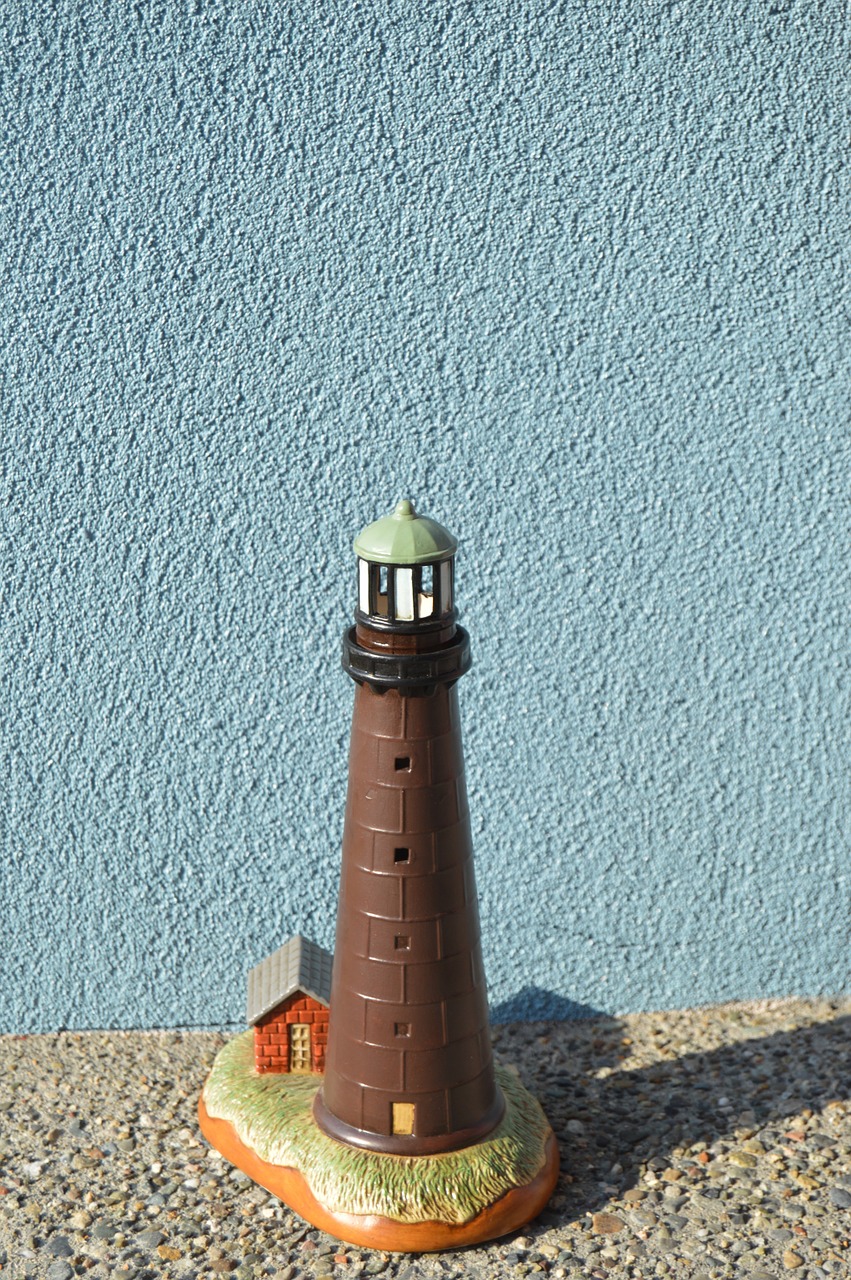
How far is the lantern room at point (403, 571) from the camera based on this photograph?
2557mm

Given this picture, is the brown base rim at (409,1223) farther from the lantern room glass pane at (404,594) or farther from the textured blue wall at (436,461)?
the lantern room glass pane at (404,594)

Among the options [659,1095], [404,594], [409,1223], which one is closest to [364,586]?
[404,594]

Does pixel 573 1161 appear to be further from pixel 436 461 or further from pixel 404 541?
pixel 436 461

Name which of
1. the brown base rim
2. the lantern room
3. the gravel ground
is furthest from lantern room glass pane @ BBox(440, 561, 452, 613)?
the gravel ground

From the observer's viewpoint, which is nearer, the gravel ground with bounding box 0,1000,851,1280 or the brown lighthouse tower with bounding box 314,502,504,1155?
the brown lighthouse tower with bounding box 314,502,504,1155

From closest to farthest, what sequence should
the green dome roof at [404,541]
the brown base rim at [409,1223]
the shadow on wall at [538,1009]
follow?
1. the green dome roof at [404,541]
2. the brown base rim at [409,1223]
3. the shadow on wall at [538,1009]

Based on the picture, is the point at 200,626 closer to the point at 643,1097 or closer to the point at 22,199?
the point at 22,199

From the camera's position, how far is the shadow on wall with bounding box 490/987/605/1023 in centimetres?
378

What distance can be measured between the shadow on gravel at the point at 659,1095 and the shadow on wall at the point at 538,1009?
0.14 feet

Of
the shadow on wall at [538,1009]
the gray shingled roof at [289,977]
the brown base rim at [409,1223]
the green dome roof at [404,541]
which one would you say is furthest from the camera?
the shadow on wall at [538,1009]

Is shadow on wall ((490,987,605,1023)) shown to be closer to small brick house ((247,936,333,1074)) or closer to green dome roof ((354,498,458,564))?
small brick house ((247,936,333,1074))

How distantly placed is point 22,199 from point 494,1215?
2.41m

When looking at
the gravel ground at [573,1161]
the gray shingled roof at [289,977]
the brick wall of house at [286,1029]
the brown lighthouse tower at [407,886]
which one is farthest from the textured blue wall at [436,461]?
the brown lighthouse tower at [407,886]

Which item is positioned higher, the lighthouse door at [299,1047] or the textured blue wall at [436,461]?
the textured blue wall at [436,461]
